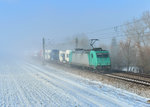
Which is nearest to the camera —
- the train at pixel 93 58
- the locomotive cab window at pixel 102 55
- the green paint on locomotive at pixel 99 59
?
the green paint on locomotive at pixel 99 59

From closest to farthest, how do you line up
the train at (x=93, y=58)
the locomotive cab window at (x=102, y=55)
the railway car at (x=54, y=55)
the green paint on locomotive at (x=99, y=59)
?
the green paint on locomotive at (x=99, y=59) → the train at (x=93, y=58) → the locomotive cab window at (x=102, y=55) → the railway car at (x=54, y=55)

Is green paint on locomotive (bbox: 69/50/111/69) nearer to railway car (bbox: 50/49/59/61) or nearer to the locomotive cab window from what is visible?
the locomotive cab window

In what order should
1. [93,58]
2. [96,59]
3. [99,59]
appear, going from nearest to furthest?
[96,59]
[99,59]
[93,58]

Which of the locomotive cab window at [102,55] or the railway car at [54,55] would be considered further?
the railway car at [54,55]

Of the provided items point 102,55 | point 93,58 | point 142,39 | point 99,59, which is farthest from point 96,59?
point 142,39

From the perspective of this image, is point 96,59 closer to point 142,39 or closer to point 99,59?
point 99,59

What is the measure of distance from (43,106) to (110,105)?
11.5 ft

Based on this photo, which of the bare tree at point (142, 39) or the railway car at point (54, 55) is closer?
the bare tree at point (142, 39)

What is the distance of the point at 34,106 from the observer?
29.9 feet

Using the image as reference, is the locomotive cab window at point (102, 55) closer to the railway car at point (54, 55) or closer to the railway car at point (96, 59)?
the railway car at point (96, 59)

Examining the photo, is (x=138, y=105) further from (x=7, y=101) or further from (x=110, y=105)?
(x=7, y=101)

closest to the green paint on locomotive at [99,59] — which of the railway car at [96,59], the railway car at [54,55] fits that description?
the railway car at [96,59]

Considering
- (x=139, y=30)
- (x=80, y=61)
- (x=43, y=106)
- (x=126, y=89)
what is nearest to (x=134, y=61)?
(x=139, y=30)

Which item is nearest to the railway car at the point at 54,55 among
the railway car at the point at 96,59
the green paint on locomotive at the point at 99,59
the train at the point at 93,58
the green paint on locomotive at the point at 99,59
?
the train at the point at 93,58
